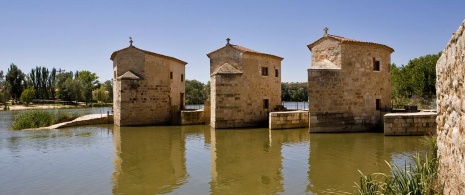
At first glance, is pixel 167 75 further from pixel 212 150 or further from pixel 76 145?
pixel 212 150

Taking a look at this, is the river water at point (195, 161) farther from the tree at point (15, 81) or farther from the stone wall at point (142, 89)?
the tree at point (15, 81)

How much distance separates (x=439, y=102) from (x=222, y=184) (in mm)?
4845

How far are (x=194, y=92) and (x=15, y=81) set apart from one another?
1249 inches

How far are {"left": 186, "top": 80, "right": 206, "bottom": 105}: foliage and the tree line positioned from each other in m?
16.0

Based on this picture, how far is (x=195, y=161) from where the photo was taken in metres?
10.2

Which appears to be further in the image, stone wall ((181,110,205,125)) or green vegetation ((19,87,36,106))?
green vegetation ((19,87,36,106))

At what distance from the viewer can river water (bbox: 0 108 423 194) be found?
748cm

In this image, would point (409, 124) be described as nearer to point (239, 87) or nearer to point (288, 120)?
point (288, 120)

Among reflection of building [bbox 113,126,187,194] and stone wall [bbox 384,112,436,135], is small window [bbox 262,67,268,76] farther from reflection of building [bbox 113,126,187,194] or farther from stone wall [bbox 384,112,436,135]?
stone wall [bbox 384,112,436,135]

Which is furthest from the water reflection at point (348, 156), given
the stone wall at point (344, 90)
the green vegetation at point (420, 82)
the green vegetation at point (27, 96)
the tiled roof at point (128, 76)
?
the green vegetation at point (27, 96)

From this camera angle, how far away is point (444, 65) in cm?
447

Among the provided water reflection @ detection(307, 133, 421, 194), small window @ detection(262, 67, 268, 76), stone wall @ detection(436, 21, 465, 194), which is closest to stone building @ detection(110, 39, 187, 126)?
small window @ detection(262, 67, 268, 76)

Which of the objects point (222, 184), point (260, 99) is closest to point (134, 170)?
point (222, 184)

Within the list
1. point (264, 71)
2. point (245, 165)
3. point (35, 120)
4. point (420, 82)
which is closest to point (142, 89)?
point (35, 120)
